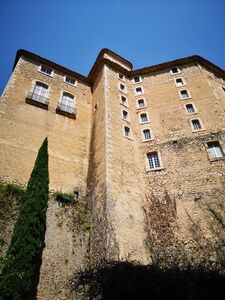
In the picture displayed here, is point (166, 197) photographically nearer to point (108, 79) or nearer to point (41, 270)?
point (41, 270)

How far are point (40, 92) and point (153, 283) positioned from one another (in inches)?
691

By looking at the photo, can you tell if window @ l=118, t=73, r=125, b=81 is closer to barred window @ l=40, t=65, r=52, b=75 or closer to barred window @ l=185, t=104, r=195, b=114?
barred window @ l=40, t=65, r=52, b=75

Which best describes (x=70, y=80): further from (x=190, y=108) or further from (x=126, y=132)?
(x=190, y=108)

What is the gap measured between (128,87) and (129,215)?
14.6 m

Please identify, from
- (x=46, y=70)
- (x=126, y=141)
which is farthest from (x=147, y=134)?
(x=46, y=70)

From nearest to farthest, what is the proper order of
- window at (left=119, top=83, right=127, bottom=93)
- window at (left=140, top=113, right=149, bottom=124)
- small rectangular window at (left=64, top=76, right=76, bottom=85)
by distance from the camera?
window at (left=140, top=113, right=149, bottom=124) → window at (left=119, top=83, right=127, bottom=93) → small rectangular window at (left=64, top=76, right=76, bottom=85)

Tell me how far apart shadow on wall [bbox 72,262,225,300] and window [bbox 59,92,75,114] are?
14.5m

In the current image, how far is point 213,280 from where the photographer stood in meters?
7.92

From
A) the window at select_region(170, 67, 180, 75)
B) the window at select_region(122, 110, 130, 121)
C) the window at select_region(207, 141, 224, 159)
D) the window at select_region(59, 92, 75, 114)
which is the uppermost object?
the window at select_region(170, 67, 180, 75)

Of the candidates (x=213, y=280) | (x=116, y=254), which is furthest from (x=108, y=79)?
(x=213, y=280)

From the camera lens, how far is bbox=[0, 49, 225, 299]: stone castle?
44.8 feet

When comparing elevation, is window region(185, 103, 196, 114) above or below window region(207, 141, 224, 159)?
above

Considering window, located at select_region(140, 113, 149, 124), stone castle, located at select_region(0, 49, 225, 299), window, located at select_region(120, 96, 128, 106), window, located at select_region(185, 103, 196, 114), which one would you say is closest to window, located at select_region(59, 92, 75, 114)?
stone castle, located at select_region(0, 49, 225, 299)

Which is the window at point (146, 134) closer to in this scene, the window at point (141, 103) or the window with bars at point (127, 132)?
the window with bars at point (127, 132)
